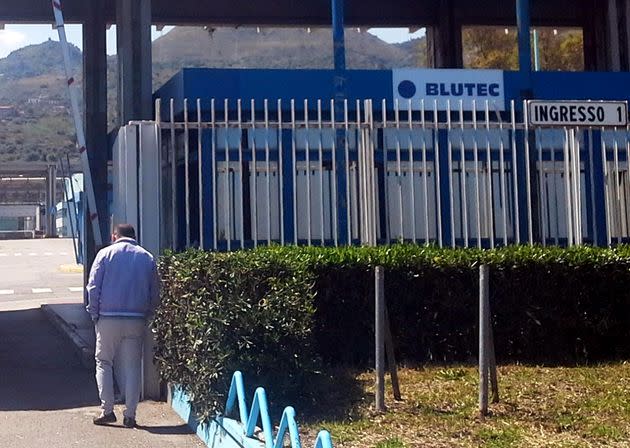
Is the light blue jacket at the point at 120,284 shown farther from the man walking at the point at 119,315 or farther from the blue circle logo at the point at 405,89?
the blue circle logo at the point at 405,89

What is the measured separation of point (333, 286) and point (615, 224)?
4.47m

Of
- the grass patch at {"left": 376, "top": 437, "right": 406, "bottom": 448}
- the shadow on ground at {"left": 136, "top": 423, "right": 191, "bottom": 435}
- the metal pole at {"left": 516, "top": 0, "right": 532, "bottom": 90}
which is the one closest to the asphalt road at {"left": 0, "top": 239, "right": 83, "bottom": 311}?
the metal pole at {"left": 516, "top": 0, "right": 532, "bottom": 90}

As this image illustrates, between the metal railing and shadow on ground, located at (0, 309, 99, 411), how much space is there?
2074 millimetres

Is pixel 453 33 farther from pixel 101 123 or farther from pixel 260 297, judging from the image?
pixel 260 297

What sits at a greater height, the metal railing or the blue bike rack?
the metal railing

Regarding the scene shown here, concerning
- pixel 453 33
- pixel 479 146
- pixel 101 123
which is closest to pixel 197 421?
pixel 479 146

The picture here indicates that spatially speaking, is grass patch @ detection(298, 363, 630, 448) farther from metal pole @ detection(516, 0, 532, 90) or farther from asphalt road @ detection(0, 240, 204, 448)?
metal pole @ detection(516, 0, 532, 90)

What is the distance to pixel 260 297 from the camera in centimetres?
834

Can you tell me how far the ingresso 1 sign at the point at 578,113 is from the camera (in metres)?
10.8

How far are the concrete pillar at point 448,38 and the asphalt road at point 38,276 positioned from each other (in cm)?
1141

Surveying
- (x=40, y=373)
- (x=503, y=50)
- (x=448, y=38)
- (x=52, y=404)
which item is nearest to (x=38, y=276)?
(x=448, y=38)

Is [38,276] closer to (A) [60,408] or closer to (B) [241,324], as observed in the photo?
(A) [60,408]

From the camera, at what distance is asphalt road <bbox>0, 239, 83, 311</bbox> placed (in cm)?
2647

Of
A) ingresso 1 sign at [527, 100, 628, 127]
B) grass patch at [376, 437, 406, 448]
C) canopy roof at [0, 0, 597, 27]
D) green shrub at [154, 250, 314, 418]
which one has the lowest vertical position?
grass patch at [376, 437, 406, 448]
